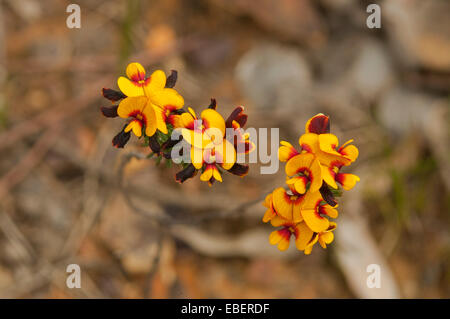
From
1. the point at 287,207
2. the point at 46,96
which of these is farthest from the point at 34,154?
the point at 287,207

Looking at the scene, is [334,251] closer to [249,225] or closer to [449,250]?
[249,225]

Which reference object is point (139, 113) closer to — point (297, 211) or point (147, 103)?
point (147, 103)

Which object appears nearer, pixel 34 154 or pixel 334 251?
pixel 334 251

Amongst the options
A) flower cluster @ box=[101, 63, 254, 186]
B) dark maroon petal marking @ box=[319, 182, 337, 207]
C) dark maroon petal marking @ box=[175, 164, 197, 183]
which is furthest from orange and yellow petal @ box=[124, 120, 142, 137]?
dark maroon petal marking @ box=[319, 182, 337, 207]

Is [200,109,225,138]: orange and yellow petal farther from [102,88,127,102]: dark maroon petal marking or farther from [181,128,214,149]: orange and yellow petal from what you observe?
[102,88,127,102]: dark maroon petal marking

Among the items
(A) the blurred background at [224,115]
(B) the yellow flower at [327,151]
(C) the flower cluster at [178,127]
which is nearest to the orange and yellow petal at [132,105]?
(C) the flower cluster at [178,127]
